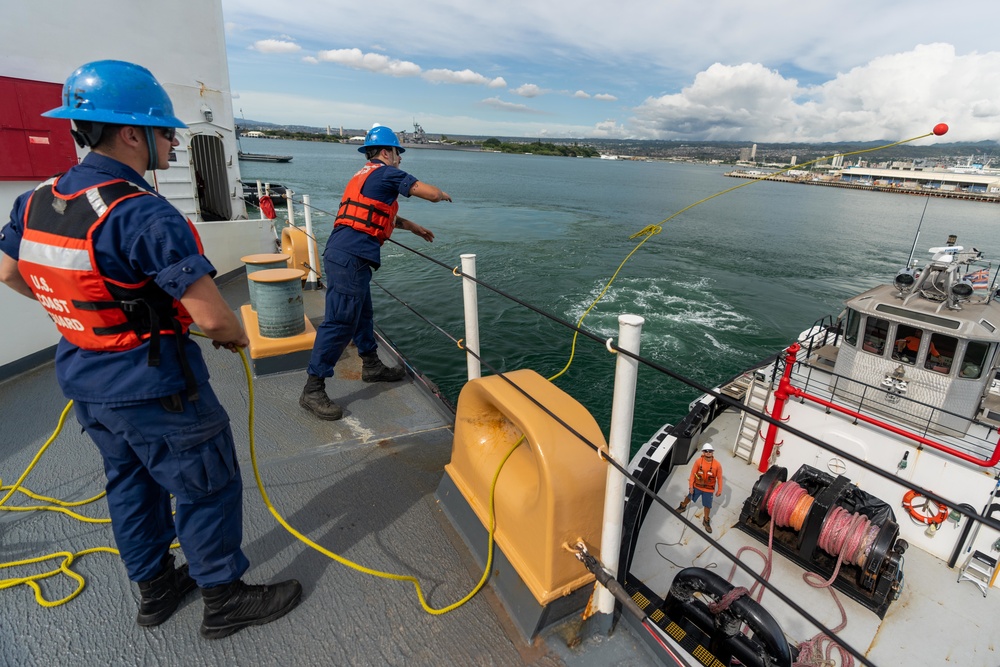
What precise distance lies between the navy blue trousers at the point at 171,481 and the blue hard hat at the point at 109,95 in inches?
37.2

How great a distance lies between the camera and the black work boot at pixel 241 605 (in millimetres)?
2080

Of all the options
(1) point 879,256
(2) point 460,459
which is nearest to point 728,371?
(2) point 460,459

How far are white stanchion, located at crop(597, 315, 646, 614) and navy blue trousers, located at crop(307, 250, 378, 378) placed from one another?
7.93ft

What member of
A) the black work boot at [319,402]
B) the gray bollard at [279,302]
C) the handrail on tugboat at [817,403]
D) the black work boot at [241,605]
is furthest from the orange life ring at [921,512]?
the gray bollard at [279,302]

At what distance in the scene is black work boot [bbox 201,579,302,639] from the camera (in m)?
2.08

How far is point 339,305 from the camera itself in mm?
3721

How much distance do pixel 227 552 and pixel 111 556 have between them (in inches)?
38.4

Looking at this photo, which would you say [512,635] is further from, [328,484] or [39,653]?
[39,653]

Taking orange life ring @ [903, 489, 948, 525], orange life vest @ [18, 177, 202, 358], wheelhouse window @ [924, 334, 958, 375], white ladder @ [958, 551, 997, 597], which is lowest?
white ladder @ [958, 551, 997, 597]

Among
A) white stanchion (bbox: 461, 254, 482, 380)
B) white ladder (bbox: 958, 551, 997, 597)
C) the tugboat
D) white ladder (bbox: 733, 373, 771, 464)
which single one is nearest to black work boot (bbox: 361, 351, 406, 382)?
white stanchion (bbox: 461, 254, 482, 380)

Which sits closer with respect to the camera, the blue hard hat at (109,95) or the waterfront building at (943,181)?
the blue hard hat at (109,95)

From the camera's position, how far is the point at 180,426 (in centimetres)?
180

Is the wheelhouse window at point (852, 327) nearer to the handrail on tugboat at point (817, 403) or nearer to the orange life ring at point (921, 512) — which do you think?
the handrail on tugboat at point (817, 403)

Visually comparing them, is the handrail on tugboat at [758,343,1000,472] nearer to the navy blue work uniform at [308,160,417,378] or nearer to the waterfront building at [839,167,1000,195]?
the navy blue work uniform at [308,160,417,378]
